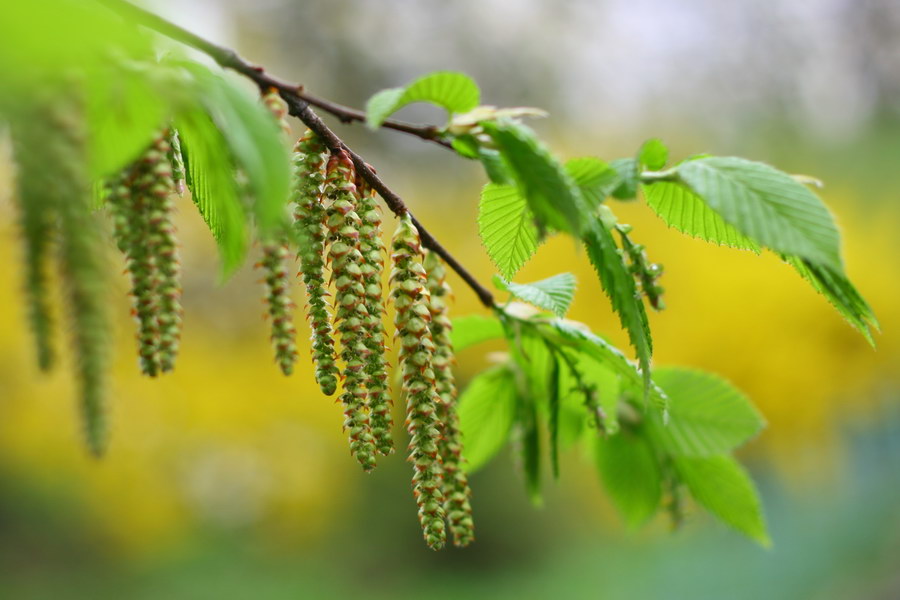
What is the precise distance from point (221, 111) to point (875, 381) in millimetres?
5358

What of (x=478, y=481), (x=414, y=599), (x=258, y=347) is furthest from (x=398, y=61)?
(x=414, y=599)

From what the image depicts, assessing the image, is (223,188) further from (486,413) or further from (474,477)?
(474,477)

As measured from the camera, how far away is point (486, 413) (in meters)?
0.99

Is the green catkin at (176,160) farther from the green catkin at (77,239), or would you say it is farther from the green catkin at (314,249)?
the green catkin at (77,239)

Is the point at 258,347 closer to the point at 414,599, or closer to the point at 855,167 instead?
the point at 414,599

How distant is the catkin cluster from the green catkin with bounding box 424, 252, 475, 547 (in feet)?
0.69

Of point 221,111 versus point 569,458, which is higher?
point 569,458

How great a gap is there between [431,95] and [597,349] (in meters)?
0.31

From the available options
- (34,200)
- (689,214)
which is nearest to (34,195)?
(34,200)

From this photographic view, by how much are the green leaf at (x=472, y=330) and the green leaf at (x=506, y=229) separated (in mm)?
221

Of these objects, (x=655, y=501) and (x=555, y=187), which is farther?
(x=655, y=501)

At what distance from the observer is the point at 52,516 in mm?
5012

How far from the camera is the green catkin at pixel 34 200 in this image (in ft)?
1.19

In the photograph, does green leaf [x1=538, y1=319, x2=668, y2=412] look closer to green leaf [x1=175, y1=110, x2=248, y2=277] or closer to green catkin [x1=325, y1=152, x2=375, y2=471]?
green catkin [x1=325, y1=152, x2=375, y2=471]
